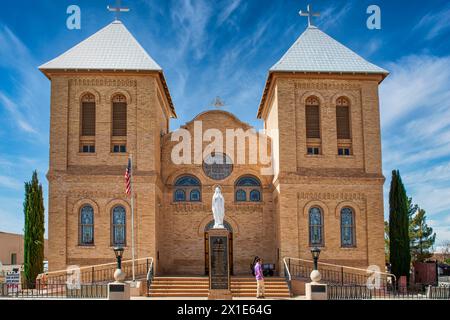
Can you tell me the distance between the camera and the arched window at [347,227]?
30.4m

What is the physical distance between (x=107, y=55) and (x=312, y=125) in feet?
35.5

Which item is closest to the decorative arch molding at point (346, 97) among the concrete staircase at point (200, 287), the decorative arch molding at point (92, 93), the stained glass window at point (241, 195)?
the stained glass window at point (241, 195)

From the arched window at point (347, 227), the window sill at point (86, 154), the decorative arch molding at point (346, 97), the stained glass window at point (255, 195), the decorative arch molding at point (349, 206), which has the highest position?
the decorative arch molding at point (346, 97)

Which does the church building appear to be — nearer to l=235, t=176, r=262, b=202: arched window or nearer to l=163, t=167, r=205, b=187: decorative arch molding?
l=163, t=167, r=205, b=187: decorative arch molding

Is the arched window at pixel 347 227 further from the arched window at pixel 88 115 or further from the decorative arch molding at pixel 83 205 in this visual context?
the arched window at pixel 88 115

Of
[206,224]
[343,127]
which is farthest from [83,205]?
[343,127]

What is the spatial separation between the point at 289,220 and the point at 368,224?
3860mm

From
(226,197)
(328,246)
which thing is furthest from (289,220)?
(226,197)

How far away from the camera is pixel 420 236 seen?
4406cm

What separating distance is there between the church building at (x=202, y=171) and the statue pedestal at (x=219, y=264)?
5.22m

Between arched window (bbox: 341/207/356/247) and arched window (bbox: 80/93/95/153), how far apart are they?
1262 centimetres

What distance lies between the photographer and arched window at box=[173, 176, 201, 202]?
3312 centimetres

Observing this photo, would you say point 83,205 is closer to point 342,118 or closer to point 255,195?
point 255,195

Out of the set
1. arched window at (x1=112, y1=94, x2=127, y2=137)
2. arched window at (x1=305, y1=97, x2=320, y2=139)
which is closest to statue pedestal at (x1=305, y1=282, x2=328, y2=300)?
arched window at (x1=305, y1=97, x2=320, y2=139)
